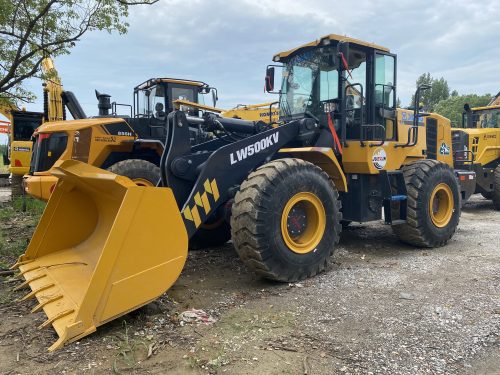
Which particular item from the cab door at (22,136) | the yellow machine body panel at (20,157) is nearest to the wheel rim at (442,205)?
the yellow machine body panel at (20,157)

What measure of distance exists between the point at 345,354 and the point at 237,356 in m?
0.78

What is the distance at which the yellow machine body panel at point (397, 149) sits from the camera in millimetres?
5980

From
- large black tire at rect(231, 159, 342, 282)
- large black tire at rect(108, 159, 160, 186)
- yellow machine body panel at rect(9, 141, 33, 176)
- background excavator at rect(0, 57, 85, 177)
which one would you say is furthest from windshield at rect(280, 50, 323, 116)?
yellow machine body panel at rect(9, 141, 33, 176)

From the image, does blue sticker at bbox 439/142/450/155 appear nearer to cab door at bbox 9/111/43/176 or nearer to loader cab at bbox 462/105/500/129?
loader cab at bbox 462/105/500/129

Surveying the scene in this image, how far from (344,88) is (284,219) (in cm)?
235

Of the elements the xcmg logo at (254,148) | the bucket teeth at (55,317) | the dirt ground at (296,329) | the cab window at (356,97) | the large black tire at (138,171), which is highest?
the cab window at (356,97)

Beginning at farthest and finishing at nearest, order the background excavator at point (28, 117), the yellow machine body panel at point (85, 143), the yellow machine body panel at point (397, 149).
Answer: the background excavator at point (28, 117), the yellow machine body panel at point (85, 143), the yellow machine body panel at point (397, 149)

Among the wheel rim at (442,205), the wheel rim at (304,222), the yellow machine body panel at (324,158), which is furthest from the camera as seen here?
the wheel rim at (442,205)

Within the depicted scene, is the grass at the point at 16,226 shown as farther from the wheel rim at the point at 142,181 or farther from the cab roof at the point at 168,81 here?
the cab roof at the point at 168,81

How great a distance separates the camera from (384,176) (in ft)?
20.0

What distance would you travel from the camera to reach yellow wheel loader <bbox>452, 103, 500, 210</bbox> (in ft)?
35.7

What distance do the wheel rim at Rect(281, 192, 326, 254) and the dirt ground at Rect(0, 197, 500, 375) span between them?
43cm

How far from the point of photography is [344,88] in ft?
19.2

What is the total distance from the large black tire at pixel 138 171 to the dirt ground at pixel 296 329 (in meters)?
2.34
